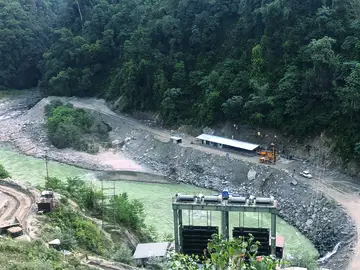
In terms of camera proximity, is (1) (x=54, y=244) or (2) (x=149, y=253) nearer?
(1) (x=54, y=244)

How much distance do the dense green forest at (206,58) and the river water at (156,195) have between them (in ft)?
34.1

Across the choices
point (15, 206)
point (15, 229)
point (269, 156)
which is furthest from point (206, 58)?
point (15, 229)

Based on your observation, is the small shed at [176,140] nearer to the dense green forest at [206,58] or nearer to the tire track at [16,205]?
the dense green forest at [206,58]

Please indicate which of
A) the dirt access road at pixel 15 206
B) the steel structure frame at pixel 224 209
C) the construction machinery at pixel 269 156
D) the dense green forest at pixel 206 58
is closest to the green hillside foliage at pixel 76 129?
the dense green forest at pixel 206 58

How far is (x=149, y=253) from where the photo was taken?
25.3m

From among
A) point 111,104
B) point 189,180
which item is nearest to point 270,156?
point 189,180

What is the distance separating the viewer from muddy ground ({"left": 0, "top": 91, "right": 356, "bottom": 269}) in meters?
33.9

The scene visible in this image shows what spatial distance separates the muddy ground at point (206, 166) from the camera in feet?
111

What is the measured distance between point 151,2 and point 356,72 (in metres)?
40.6

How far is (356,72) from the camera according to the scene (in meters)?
39.3

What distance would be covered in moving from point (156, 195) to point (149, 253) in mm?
16909

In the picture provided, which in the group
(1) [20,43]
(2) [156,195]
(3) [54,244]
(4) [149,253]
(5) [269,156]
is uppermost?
(1) [20,43]

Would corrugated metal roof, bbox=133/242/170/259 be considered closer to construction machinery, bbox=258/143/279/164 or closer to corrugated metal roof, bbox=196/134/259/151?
construction machinery, bbox=258/143/279/164

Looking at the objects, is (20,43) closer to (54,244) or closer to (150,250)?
(150,250)
